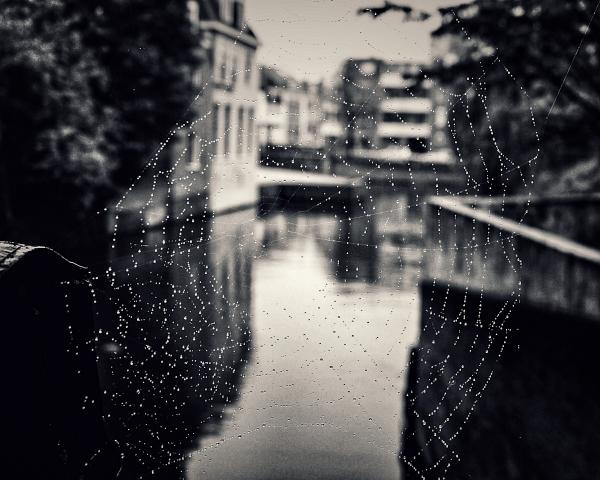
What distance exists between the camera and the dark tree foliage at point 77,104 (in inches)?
492

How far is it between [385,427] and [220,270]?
6878 millimetres

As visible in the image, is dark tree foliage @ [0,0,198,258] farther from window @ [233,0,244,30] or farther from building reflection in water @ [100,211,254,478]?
window @ [233,0,244,30]

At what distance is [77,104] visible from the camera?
13.8 meters

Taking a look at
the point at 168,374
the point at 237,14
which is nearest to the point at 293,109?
the point at 168,374

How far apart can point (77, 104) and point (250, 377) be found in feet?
29.3

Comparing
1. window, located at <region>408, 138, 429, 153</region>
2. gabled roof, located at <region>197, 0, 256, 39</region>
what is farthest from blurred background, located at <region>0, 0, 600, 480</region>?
gabled roof, located at <region>197, 0, 256, 39</region>

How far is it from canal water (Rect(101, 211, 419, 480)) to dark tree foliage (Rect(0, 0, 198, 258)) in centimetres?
425

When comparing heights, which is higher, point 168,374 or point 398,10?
point 398,10

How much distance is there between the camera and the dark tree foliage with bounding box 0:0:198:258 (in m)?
12.5

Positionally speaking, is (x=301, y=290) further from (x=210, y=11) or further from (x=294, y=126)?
(x=210, y=11)

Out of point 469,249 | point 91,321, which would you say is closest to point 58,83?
point 469,249

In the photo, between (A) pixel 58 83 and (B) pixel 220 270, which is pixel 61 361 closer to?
(B) pixel 220 270

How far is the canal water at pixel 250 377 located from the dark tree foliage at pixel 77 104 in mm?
4249

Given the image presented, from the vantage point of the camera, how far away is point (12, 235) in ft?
41.1
